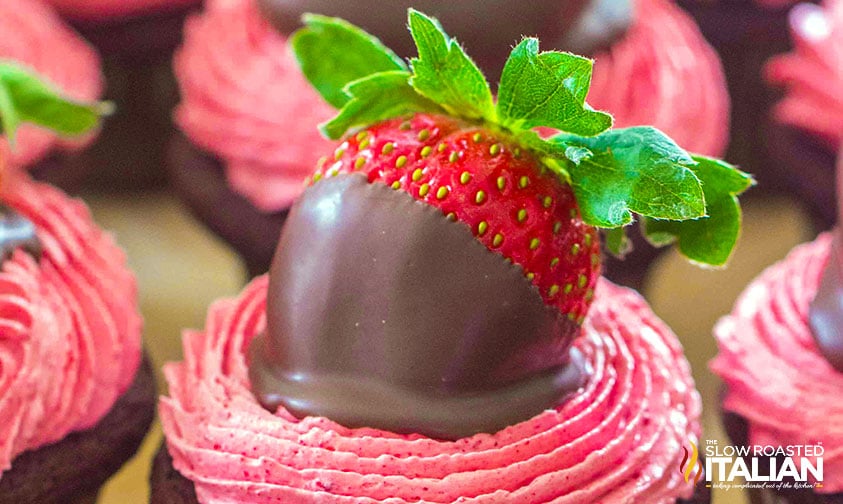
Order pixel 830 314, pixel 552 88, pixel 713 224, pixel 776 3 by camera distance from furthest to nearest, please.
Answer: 1. pixel 776 3
2. pixel 830 314
3. pixel 713 224
4. pixel 552 88

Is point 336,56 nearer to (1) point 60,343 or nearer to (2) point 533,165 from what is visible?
(2) point 533,165

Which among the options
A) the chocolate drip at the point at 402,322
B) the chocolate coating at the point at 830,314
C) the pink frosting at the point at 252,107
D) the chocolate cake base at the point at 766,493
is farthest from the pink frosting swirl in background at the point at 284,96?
the chocolate drip at the point at 402,322

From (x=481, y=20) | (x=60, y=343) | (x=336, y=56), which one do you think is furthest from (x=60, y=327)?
(x=481, y=20)

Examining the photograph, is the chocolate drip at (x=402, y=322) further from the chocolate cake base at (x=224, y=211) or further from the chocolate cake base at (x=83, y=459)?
the chocolate cake base at (x=224, y=211)

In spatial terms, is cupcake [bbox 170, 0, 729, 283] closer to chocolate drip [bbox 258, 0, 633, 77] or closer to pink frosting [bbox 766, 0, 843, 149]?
chocolate drip [bbox 258, 0, 633, 77]

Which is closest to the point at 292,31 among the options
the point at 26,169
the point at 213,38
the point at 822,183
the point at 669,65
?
the point at 213,38

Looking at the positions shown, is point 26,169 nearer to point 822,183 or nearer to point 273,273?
point 273,273
